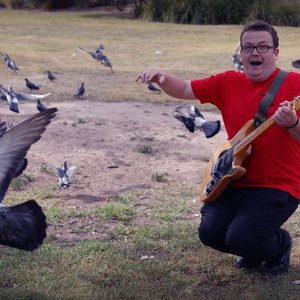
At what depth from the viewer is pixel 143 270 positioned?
460 centimetres

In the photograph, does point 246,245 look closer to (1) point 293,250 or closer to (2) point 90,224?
(1) point 293,250

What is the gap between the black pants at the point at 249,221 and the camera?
432 centimetres

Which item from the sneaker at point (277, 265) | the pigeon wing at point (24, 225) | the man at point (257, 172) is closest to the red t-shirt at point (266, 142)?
the man at point (257, 172)

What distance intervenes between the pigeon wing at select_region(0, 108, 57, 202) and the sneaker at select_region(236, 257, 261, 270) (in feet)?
4.72

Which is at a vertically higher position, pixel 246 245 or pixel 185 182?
pixel 246 245

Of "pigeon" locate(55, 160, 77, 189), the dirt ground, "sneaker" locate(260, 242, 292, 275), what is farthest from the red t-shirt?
"pigeon" locate(55, 160, 77, 189)

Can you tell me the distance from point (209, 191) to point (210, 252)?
1.99ft

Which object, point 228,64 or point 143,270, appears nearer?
point 143,270

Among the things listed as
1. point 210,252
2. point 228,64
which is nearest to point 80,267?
point 210,252

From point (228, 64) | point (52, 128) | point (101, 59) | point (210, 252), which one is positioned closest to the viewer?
point (210, 252)

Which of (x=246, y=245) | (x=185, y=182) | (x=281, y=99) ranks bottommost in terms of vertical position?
(x=185, y=182)

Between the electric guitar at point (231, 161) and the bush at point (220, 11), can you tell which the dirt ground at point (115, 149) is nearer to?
the electric guitar at point (231, 161)

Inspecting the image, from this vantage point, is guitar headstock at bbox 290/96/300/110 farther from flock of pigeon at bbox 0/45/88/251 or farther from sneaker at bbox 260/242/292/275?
flock of pigeon at bbox 0/45/88/251

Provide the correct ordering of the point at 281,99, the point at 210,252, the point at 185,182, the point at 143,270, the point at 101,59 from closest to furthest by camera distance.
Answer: the point at 281,99, the point at 143,270, the point at 210,252, the point at 185,182, the point at 101,59
